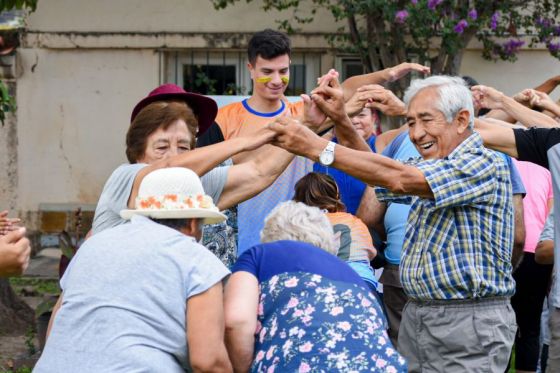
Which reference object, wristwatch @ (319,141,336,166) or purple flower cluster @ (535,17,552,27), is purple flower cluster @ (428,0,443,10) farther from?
wristwatch @ (319,141,336,166)

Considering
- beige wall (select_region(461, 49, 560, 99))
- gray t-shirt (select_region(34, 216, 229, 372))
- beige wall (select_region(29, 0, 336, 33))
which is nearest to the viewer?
gray t-shirt (select_region(34, 216, 229, 372))

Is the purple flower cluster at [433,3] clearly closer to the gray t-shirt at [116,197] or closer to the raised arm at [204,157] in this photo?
the raised arm at [204,157]

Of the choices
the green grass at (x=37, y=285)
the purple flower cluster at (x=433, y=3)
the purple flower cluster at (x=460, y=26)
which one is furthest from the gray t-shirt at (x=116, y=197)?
the green grass at (x=37, y=285)

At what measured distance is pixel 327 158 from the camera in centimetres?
404

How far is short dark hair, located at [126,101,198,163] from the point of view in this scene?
4180 millimetres

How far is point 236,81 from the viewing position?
11.8 m

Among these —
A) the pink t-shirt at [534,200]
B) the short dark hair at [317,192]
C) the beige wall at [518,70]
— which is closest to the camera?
the short dark hair at [317,192]

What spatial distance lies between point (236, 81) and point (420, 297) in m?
7.75

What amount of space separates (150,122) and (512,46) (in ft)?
24.8

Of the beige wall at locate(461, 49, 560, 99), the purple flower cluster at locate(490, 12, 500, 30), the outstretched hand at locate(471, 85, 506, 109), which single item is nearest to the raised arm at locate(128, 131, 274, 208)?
the outstretched hand at locate(471, 85, 506, 109)

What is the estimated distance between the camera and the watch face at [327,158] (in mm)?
4039

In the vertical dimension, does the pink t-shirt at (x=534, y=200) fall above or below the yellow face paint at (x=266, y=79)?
below

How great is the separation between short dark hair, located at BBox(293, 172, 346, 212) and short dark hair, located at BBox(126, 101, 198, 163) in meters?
1.04

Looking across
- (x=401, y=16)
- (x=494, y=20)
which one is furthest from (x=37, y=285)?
(x=494, y=20)
